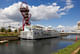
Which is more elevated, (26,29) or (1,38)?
(26,29)

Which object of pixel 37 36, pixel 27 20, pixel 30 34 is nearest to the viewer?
pixel 30 34

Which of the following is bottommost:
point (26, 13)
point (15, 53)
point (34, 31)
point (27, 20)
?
point (15, 53)

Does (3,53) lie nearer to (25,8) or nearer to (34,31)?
(34,31)

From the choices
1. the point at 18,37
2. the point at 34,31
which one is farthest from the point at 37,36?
the point at 18,37

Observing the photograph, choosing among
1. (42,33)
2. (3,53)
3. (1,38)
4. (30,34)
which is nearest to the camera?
(3,53)

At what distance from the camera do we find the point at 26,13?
134m

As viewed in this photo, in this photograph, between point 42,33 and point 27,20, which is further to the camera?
point 27,20

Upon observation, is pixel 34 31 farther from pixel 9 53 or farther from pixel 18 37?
pixel 9 53

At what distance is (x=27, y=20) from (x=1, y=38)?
5147cm

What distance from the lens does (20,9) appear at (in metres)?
135

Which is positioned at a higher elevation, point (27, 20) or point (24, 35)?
point (27, 20)

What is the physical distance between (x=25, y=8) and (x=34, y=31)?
4096 centimetres

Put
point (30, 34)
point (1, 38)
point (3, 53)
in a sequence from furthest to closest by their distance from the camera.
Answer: point (30, 34) → point (1, 38) → point (3, 53)

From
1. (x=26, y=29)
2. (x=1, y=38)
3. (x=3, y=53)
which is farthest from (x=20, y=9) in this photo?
(x=3, y=53)
